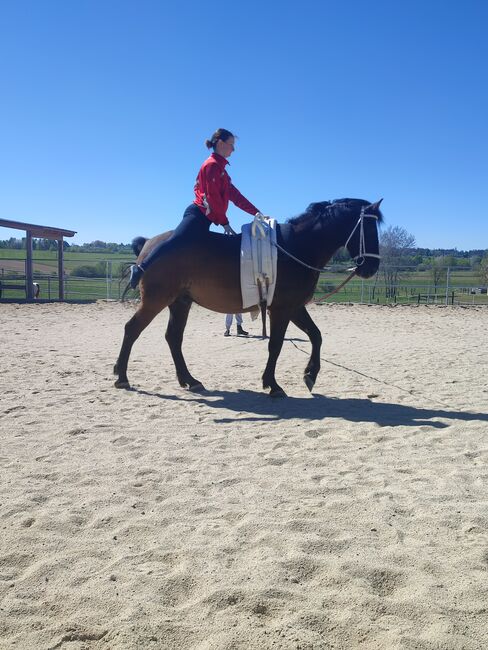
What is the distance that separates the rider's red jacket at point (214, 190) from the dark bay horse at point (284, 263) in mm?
268

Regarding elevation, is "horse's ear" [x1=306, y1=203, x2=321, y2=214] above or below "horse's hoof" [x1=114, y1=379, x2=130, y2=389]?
above

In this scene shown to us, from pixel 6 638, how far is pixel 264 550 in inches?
46.7

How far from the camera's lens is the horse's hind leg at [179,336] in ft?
21.5

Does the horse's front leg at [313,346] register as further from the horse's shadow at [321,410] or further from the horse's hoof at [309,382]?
the horse's shadow at [321,410]

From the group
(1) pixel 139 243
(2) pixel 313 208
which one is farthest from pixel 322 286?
(2) pixel 313 208

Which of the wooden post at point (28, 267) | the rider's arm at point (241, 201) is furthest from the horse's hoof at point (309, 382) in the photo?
the wooden post at point (28, 267)

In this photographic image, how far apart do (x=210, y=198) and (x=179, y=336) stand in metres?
1.83

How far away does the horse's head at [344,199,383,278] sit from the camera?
5.93 meters

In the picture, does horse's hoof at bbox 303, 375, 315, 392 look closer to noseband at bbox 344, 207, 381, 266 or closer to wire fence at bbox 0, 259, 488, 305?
noseband at bbox 344, 207, 381, 266

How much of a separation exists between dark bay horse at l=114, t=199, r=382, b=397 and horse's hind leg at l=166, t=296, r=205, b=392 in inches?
16.3

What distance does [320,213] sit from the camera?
6.20m

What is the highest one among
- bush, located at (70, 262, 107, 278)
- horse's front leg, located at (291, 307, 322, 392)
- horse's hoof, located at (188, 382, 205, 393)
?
bush, located at (70, 262, 107, 278)

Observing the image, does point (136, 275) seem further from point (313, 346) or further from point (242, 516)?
point (242, 516)

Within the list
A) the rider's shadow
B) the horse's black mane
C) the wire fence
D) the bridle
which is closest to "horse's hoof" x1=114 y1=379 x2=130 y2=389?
the rider's shadow
